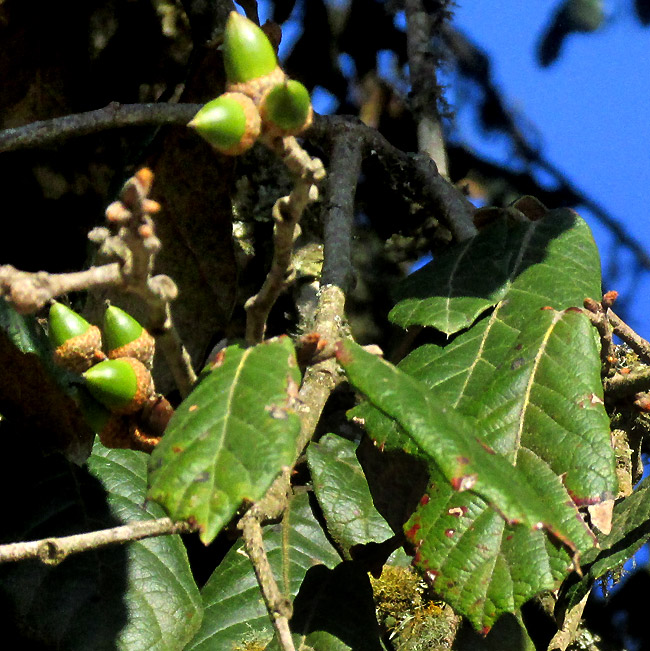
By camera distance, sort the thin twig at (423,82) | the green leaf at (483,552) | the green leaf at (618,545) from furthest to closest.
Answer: the thin twig at (423,82) < the green leaf at (618,545) < the green leaf at (483,552)

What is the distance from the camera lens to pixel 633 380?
3.47 feet

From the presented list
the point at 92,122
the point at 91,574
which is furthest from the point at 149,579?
the point at 92,122

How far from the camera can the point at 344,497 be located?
3.63 ft

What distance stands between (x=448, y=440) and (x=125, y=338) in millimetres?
325

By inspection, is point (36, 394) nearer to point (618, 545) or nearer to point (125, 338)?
point (125, 338)

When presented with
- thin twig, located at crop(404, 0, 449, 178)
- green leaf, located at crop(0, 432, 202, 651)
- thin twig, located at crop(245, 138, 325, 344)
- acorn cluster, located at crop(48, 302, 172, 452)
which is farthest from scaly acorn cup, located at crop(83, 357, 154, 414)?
thin twig, located at crop(404, 0, 449, 178)

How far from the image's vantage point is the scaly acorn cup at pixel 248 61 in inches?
26.4

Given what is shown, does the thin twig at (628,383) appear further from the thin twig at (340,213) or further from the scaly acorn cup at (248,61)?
the scaly acorn cup at (248,61)

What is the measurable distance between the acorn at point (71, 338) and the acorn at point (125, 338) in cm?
2

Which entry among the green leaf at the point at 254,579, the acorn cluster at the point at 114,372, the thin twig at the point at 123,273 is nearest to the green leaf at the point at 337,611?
the green leaf at the point at 254,579

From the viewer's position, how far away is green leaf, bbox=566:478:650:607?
0.93m

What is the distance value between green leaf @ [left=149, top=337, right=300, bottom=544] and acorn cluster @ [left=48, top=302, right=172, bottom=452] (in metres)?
0.09

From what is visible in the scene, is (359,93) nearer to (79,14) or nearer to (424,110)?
(424,110)

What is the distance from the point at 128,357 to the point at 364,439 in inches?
15.0
